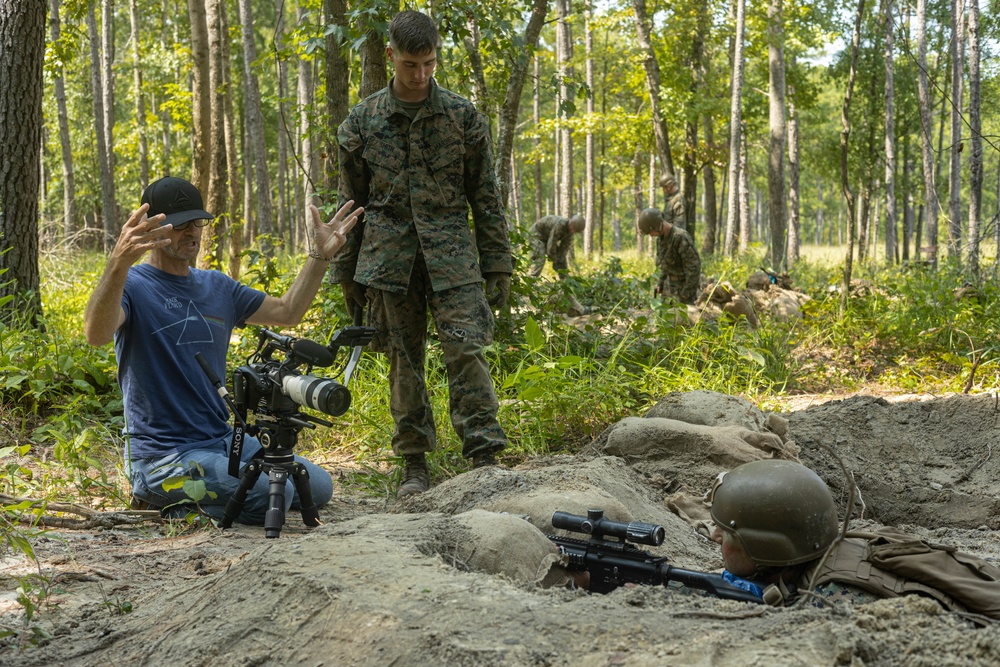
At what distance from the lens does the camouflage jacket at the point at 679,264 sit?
10.8 metres

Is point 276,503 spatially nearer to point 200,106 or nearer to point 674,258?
point 674,258

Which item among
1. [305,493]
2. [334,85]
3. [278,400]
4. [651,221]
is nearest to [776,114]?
[651,221]

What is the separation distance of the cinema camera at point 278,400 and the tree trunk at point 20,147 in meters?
3.50

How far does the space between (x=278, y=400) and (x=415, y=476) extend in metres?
1.37

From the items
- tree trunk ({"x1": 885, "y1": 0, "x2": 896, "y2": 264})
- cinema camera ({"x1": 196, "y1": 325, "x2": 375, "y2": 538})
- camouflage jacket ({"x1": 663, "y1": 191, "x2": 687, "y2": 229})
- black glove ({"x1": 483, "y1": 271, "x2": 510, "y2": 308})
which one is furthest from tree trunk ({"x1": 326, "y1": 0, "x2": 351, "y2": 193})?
tree trunk ({"x1": 885, "y1": 0, "x2": 896, "y2": 264})

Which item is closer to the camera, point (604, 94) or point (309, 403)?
point (309, 403)

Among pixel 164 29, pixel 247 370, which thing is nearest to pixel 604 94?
pixel 164 29

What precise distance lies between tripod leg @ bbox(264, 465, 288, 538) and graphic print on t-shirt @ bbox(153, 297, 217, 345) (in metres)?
0.88

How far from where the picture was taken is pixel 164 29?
21109 millimetres

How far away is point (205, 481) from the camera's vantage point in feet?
13.0

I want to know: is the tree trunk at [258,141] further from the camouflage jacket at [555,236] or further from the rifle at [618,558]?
the rifle at [618,558]

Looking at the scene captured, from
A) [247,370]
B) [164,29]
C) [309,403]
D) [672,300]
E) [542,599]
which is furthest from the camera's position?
[164,29]

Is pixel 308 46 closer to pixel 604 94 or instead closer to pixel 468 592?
pixel 468 592

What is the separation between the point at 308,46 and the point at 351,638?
4.69 m
